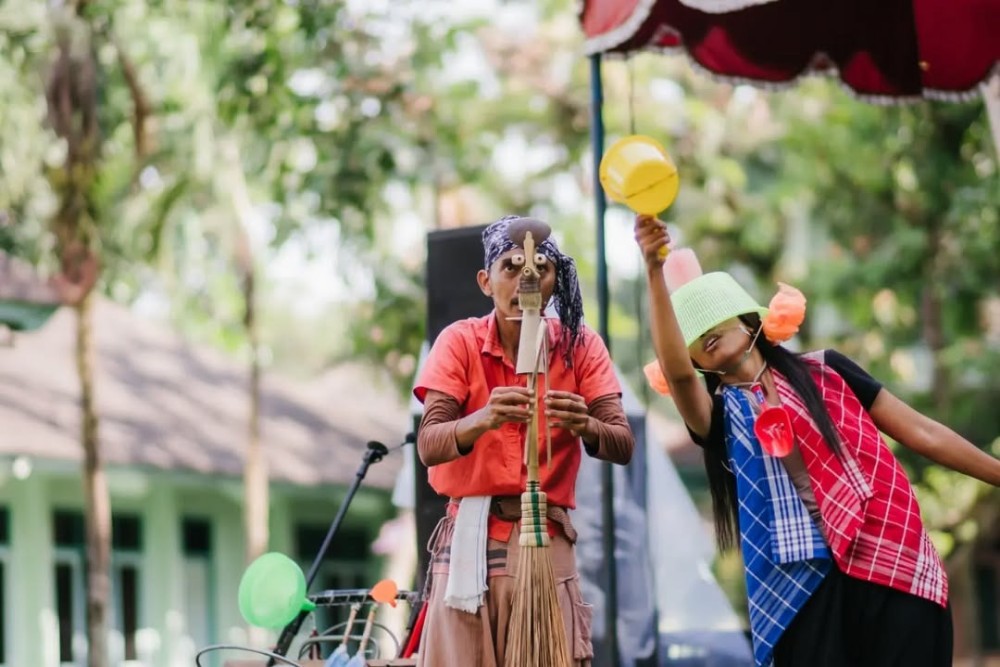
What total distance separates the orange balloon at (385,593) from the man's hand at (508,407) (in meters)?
1.32

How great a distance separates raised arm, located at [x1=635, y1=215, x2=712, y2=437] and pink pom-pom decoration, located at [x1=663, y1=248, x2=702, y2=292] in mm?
439

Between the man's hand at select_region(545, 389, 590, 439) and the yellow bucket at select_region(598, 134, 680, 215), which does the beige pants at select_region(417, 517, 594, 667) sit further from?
the yellow bucket at select_region(598, 134, 680, 215)

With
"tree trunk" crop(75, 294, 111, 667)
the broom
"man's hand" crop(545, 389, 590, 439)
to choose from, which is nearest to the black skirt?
the broom

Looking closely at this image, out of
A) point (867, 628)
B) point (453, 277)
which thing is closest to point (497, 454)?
point (867, 628)

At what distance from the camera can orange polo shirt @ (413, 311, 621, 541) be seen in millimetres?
3627

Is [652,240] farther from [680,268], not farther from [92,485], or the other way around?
[92,485]

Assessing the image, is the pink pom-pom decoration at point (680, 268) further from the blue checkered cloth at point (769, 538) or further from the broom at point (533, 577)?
the broom at point (533, 577)

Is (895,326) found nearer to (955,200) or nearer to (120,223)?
(955,200)

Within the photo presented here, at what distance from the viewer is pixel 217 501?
16016mm

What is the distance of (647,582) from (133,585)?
939 centimetres

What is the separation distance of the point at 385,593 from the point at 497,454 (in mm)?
1132

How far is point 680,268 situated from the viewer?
13.6ft

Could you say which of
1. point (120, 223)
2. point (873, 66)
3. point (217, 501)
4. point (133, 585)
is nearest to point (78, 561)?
point (133, 585)

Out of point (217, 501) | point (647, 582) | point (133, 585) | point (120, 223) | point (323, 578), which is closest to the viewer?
point (647, 582)
